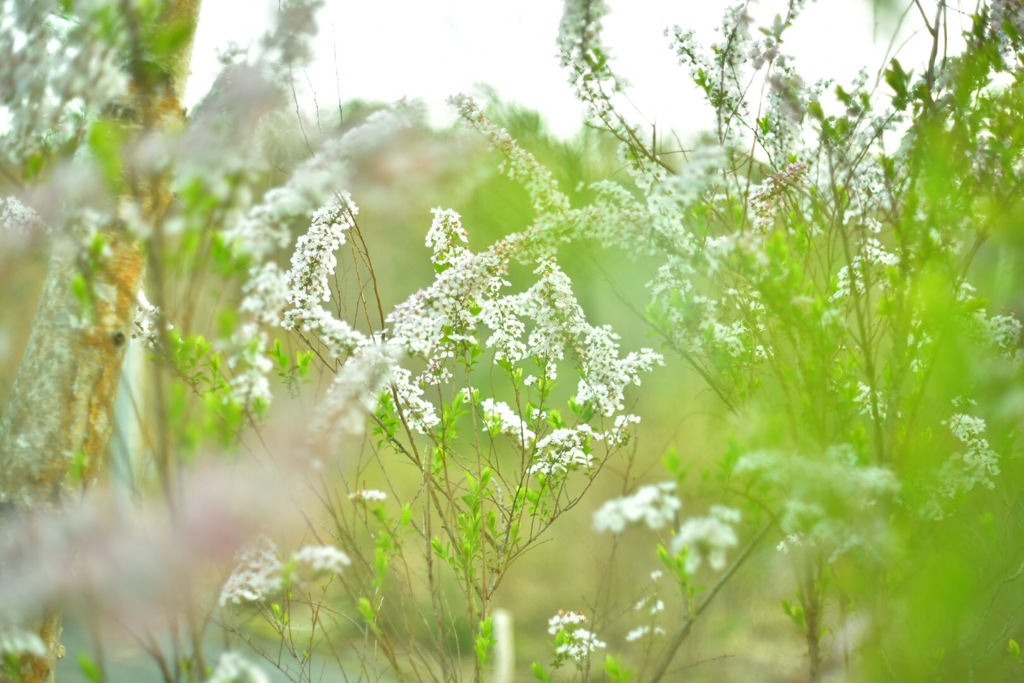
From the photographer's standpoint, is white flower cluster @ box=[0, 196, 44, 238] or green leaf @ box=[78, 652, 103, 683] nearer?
green leaf @ box=[78, 652, 103, 683]

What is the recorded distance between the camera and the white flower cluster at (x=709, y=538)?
0.92m

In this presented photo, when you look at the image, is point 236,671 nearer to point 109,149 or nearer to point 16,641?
point 16,641

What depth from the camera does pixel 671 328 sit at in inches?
61.6

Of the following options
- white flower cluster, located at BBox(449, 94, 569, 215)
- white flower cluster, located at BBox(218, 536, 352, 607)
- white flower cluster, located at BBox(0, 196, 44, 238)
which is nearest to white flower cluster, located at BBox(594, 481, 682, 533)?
white flower cluster, located at BBox(218, 536, 352, 607)

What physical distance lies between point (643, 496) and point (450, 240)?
3.18 feet

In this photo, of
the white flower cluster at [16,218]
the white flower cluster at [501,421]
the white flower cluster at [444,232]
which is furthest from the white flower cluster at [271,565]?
the white flower cluster at [16,218]

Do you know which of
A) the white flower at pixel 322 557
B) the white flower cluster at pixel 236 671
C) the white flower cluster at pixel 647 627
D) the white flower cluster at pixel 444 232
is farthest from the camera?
the white flower cluster at pixel 444 232

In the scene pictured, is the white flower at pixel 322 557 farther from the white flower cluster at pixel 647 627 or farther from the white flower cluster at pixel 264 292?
the white flower cluster at pixel 647 627

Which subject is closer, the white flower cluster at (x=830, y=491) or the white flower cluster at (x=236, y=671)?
the white flower cluster at (x=236, y=671)

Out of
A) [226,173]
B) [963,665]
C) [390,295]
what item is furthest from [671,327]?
[390,295]

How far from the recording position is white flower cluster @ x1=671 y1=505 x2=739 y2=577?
0.92 m

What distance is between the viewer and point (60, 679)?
3.18 m

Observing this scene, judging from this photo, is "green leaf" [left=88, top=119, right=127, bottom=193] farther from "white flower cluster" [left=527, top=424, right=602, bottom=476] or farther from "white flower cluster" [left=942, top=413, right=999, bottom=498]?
"white flower cluster" [left=942, top=413, right=999, bottom=498]

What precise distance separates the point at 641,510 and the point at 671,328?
2.21 ft
